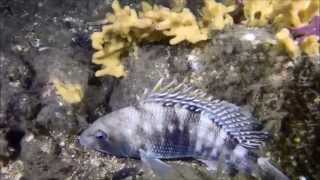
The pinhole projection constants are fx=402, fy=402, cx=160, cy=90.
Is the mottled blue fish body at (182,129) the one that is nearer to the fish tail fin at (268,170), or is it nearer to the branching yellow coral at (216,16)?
the fish tail fin at (268,170)

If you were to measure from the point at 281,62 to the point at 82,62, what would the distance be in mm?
2112

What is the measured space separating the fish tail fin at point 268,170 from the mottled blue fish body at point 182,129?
0.04 meters

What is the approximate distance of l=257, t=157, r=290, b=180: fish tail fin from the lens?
2.75 metres

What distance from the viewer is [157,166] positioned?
2732 mm

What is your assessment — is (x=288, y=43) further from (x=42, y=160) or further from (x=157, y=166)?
(x=42, y=160)

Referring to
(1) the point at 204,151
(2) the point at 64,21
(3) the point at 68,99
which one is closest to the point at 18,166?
(3) the point at 68,99

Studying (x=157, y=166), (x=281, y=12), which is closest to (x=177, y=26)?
(x=281, y=12)

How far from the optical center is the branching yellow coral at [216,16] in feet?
11.0

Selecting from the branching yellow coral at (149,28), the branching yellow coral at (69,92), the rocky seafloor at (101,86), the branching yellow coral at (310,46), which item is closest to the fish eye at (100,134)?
the rocky seafloor at (101,86)

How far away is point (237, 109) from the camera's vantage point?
9.24 ft

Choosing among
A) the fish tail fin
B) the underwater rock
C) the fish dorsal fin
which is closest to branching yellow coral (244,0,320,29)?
the fish dorsal fin

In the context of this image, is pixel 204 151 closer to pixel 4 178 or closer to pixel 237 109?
pixel 237 109

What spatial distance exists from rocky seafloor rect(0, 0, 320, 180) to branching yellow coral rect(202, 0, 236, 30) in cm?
8

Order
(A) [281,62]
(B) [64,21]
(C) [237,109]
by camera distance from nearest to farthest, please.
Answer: (C) [237,109], (A) [281,62], (B) [64,21]
